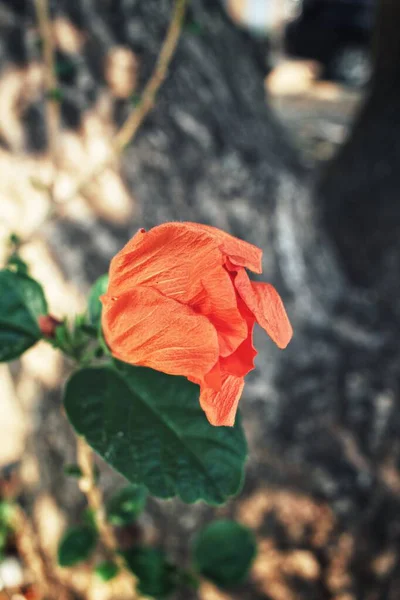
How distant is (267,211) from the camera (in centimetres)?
175

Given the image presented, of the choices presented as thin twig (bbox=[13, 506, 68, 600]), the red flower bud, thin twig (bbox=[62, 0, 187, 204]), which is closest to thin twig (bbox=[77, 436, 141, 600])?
the red flower bud

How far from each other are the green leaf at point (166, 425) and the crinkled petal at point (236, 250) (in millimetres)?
239

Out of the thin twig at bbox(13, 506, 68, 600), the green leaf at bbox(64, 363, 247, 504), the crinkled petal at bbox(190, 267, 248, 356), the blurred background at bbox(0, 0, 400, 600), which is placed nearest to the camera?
the crinkled petal at bbox(190, 267, 248, 356)

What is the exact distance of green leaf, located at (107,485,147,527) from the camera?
1119 mm

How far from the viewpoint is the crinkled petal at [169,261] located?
572 millimetres

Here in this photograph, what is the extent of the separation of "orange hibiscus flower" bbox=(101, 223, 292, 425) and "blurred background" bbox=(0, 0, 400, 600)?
0.60 m

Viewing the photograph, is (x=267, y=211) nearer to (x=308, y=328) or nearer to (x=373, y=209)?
(x=308, y=328)

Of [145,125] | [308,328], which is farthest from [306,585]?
[145,125]

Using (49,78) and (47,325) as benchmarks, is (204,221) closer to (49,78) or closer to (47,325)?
(49,78)

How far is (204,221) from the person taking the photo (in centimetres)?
158

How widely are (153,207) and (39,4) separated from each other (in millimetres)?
518

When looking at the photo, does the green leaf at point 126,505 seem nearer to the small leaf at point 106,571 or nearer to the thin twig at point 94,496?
the thin twig at point 94,496

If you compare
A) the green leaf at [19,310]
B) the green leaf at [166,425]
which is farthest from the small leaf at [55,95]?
the green leaf at [166,425]

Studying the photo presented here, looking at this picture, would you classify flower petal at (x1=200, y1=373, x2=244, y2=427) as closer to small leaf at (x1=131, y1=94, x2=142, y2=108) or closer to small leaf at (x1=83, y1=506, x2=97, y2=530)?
small leaf at (x1=83, y1=506, x2=97, y2=530)
